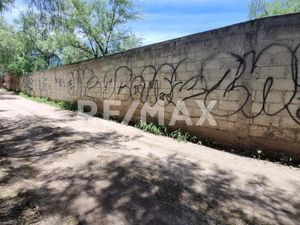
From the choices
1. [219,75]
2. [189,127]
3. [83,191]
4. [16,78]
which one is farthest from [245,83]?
[16,78]

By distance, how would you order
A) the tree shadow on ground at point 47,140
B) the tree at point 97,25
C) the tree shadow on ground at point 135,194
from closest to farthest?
the tree shadow on ground at point 135,194 < the tree shadow on ground at point 47,140 < the tree at point 97,25

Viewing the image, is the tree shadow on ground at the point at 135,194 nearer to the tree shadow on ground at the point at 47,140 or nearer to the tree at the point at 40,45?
the tree shadow on ground at the point at 47,140

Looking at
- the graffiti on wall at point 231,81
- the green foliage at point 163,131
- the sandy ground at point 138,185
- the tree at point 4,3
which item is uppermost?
the tree at point 4,3

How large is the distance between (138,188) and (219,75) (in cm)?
343

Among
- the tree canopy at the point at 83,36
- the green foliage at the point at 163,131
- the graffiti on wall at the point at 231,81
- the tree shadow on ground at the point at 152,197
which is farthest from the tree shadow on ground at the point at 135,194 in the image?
the tree canopy at the point at 83,36

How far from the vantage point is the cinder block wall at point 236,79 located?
4.95 meters

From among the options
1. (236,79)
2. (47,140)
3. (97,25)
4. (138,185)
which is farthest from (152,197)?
(97,25)

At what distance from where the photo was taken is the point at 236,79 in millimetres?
5734

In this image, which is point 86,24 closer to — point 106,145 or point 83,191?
point 106,145

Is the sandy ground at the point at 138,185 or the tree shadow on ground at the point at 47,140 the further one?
the tree shadow on ground at the point at 47,140

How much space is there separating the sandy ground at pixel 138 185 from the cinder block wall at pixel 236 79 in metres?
0.58

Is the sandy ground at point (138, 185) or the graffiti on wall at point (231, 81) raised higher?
the graffiti on wall at point (231, 81)

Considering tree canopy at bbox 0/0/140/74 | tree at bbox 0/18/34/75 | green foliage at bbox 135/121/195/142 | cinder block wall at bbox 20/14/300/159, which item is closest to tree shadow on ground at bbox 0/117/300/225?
cinder block wall at bbox 20/14/300/159

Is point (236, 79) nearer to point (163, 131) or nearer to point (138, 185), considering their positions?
point (163, 131)
